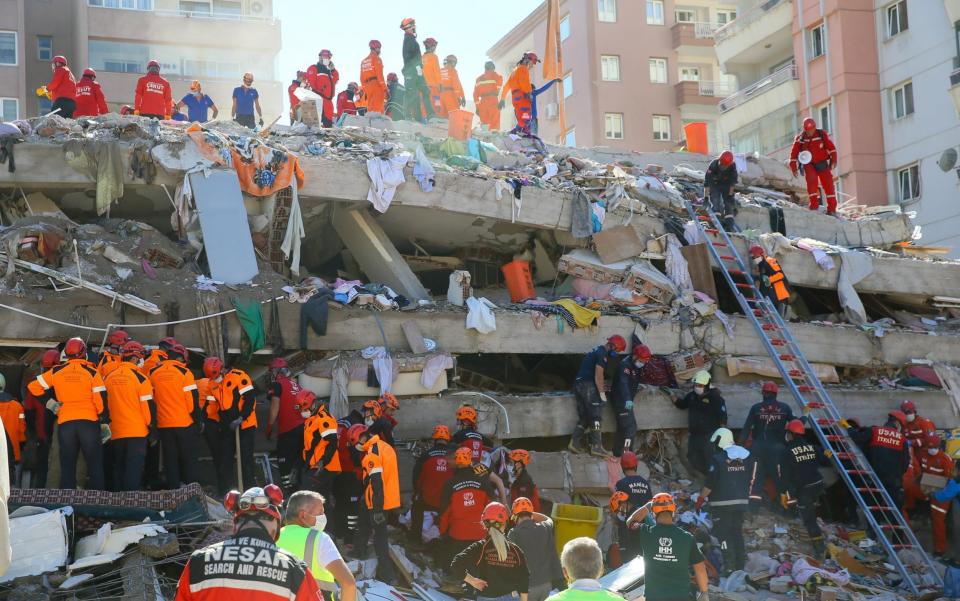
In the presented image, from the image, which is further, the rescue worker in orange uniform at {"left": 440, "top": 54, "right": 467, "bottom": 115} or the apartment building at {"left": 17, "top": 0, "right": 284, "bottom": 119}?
the apartment building at {"left": 17, "top": 0, "right": 284, "bottom": 119}

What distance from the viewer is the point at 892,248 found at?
76.6 ft

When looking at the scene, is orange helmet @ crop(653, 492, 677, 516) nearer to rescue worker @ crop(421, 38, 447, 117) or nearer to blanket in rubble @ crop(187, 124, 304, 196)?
blanket in rubble @ crop(187, 124, 304, 196)

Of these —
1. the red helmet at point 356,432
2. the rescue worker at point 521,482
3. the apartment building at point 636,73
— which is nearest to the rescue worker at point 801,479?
the rescue worker at point 521,482

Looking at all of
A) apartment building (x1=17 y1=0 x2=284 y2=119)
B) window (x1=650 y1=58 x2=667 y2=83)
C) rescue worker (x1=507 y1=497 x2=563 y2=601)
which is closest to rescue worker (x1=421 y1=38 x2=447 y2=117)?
rescue worker (x1=507 y1=497 x2=563 y2=601)

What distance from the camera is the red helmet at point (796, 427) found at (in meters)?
15.2

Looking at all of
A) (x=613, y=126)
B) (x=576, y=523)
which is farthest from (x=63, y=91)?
(x=613, y=126)

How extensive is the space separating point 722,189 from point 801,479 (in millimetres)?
7208

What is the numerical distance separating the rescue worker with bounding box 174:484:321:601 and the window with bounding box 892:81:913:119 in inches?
1243

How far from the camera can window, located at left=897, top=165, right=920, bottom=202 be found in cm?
3375

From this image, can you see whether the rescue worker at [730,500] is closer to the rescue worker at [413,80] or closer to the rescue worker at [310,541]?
the rescue worker at [310,541]

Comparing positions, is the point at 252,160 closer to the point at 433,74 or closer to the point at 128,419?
the point at 128,419

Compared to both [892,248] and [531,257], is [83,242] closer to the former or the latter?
[531,257]

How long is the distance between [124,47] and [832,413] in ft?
112

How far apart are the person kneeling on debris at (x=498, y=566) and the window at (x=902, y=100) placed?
27098mm
